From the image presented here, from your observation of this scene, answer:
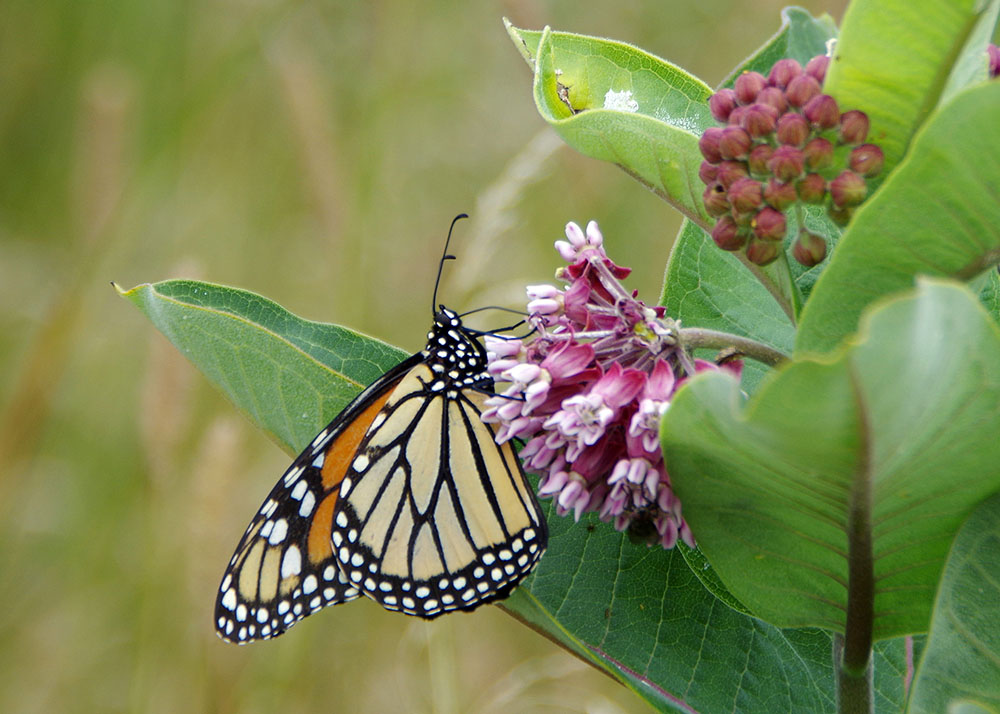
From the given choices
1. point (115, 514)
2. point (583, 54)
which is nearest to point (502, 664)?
point (115, 514)

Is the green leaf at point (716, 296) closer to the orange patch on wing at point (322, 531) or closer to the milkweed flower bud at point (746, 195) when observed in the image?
the milkweed flower bud at point (746, 195)

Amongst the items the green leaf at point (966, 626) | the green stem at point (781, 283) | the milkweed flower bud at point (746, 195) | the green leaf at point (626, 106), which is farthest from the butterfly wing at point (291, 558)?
the green leaf at point (966, 626)

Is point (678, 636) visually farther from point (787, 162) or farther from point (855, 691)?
point (787, 162)

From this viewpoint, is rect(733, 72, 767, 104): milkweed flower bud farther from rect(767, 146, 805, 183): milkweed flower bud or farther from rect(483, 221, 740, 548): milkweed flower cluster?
rect(483, 221, 740, 548): milkweed flower cluster

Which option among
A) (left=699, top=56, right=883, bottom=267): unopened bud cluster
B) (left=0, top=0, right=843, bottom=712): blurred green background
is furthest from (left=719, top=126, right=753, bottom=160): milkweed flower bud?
(left=0, top=0, right=843, bottom=712): blurred green background

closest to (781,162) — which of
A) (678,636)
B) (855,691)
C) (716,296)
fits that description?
(716,296)
